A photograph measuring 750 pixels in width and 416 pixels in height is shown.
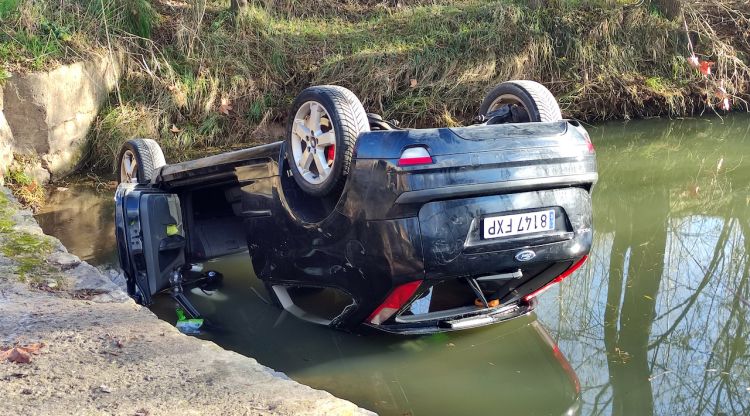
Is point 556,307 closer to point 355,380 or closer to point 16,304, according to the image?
point 355,380

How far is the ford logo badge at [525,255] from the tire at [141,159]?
9.59 feet

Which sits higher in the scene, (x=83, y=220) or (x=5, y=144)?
(x=5, y=144)

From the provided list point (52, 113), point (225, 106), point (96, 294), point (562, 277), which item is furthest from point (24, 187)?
point (562, 277)

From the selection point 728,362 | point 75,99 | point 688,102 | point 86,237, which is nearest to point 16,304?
point 86,237

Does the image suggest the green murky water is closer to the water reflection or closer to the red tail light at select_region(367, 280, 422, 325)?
the water reflection

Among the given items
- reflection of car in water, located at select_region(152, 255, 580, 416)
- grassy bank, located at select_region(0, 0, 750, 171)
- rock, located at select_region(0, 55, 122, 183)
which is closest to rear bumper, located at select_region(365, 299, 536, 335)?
reflection of car in water, located at select_region(152, 255, 580, 416)

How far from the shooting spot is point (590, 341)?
14.7 ft

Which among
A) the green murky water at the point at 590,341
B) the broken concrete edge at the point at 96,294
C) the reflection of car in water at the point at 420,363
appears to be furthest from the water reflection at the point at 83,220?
the reflection of car in water at the point at 420,363

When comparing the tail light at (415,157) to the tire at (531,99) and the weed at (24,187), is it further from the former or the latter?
the weed at (24,187)

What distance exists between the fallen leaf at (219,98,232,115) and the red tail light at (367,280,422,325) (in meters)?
7.25

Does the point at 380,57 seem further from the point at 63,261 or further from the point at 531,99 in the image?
the point at 63,261

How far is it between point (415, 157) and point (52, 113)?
6803mm

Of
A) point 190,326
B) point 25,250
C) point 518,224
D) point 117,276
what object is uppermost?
point 518,224

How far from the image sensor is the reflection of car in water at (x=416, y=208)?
3.81 metres
